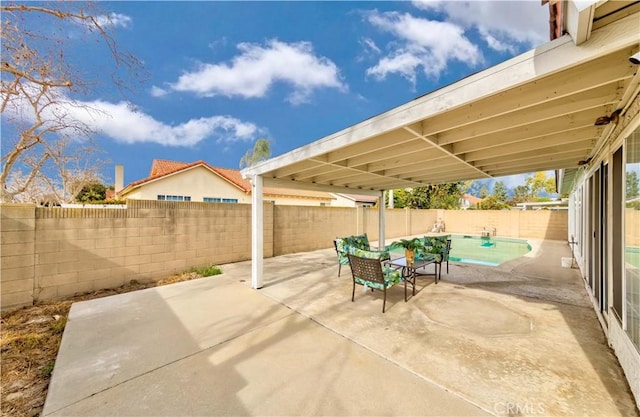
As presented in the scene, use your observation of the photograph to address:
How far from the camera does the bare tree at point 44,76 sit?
3.97 meters

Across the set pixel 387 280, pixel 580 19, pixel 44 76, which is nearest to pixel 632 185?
pixel 580 19

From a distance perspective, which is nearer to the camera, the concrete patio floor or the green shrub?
the concrete patio floor

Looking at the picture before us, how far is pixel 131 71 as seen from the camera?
4.63 m

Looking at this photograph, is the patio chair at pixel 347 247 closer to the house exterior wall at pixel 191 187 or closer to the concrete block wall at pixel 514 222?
the house exterior wall at pixel 191 187

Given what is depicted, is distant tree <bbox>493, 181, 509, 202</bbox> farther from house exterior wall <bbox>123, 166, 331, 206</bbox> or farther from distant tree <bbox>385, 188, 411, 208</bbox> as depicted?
house exterior wall <bbox>123, 166, 331, 206</bbox>

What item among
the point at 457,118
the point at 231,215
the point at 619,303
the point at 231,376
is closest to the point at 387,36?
the point at 231,215

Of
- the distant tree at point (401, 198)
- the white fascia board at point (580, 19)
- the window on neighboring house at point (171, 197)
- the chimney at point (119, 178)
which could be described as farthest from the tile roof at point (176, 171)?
the white fascia board at point (580, 19)

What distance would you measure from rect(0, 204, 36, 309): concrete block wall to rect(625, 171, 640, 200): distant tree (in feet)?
27.9

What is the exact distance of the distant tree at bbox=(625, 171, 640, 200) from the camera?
234 cm

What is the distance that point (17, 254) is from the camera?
449cm

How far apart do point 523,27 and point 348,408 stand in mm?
5076

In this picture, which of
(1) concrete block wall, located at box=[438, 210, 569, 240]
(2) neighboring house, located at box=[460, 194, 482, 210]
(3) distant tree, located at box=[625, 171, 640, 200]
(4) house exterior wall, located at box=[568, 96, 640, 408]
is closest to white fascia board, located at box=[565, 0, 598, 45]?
(4) house exterior wall, located at box=[568, 96, 640, 408]

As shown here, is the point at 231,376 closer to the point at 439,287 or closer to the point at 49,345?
the point at 49,345

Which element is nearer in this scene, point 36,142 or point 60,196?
point 36,142
